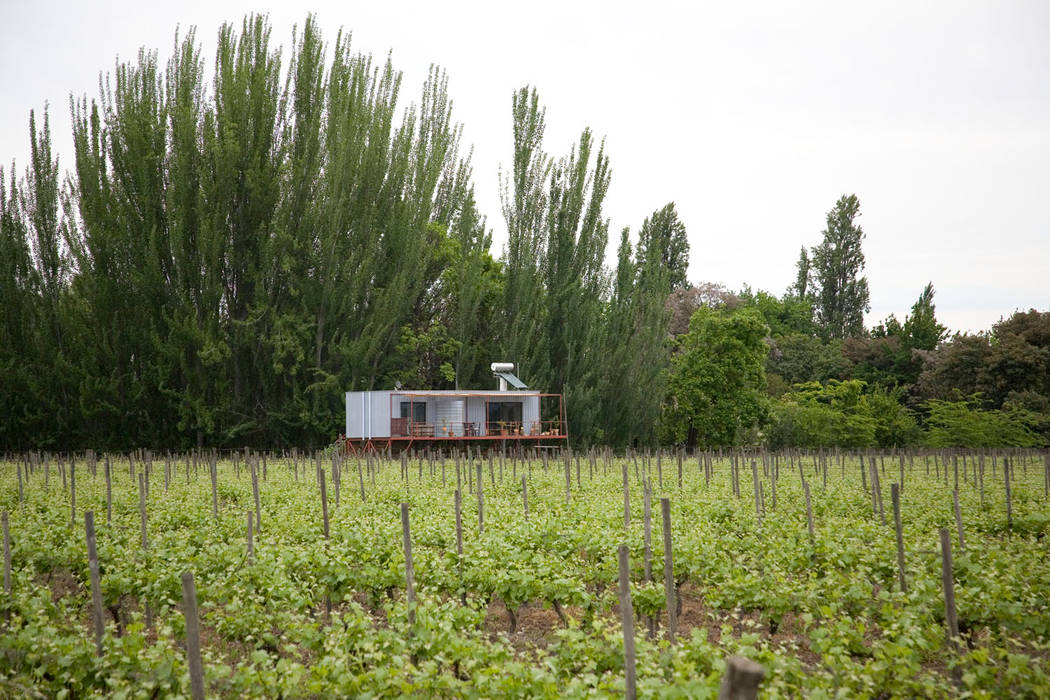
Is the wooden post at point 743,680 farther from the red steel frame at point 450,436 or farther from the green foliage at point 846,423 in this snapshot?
the green foliage at point 846,423

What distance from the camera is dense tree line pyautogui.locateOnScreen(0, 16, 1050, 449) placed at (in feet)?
89.5

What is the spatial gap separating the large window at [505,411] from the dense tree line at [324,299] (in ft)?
5.10

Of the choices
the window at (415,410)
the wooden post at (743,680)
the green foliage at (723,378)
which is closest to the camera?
the wooden post at (743,680)

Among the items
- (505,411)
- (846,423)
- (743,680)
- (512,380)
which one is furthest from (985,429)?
(743,680)

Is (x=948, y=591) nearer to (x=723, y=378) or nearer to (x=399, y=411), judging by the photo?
(x=399, y=411)

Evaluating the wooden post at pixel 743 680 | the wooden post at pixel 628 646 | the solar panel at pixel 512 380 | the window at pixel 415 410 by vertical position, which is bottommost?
the wooden post at pixel 628 646

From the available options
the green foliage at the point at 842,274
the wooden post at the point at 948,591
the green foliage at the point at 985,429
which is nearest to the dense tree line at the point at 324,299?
the green foliage at the point at 985,429

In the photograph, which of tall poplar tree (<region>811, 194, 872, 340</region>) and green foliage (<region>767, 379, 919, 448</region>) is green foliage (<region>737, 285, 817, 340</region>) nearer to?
tall poplar tree (<region>811, 194, 872, 340</region>)

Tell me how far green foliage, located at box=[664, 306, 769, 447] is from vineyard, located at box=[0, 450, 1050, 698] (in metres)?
18.3

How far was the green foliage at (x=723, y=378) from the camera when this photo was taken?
3167 centimetres

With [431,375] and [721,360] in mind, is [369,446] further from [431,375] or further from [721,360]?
[721,360]

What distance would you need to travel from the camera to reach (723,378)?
1249 inches

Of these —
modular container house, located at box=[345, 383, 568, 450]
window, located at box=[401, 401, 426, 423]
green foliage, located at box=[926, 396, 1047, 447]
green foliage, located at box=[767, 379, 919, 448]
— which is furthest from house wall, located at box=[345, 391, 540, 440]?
green foliage, located at box=[926, 396, 1047, 447]

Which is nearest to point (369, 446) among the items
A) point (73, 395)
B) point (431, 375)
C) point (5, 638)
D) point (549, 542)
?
point (431, 375)
